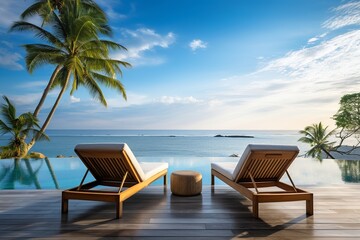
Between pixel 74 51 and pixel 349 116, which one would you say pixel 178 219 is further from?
pixel 349 116

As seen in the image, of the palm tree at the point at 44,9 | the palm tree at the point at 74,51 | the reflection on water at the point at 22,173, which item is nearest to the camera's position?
the reflection on water at the point at 22,173

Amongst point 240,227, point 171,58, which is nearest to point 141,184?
point 240,227

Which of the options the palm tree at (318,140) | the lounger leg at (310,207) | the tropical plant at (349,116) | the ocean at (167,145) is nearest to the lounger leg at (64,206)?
the lounger leg at (310,207)

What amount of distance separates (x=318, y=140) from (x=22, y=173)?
637 inches

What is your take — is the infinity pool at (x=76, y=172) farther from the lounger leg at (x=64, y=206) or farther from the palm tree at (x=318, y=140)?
the palm tree at (x=318, y=140)

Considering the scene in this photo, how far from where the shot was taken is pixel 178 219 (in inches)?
87.1

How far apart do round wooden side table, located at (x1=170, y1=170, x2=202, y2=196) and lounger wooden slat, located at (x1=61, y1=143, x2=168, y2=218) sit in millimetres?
312

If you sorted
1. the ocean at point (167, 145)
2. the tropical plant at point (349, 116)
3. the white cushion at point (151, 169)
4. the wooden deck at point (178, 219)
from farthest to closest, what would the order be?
1. the ocean at point (167, 145)
2. the tropical plant at point (349, 116)
3. the white cushion at point (151, 169)
4. the wooden deck at point (178, 219)

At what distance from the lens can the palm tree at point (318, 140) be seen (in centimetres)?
1502

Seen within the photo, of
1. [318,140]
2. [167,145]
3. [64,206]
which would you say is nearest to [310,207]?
[64,206]

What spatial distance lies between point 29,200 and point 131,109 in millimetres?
19591

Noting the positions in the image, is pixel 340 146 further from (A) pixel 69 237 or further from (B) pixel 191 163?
(A) pixel 69 237

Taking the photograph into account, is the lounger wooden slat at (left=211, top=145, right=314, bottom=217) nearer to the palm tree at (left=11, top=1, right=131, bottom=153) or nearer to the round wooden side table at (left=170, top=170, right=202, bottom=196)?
the round wooden side table at (left=170, top=170, right=202, bottom=196)

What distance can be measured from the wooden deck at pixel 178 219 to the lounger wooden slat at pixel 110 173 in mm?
192
